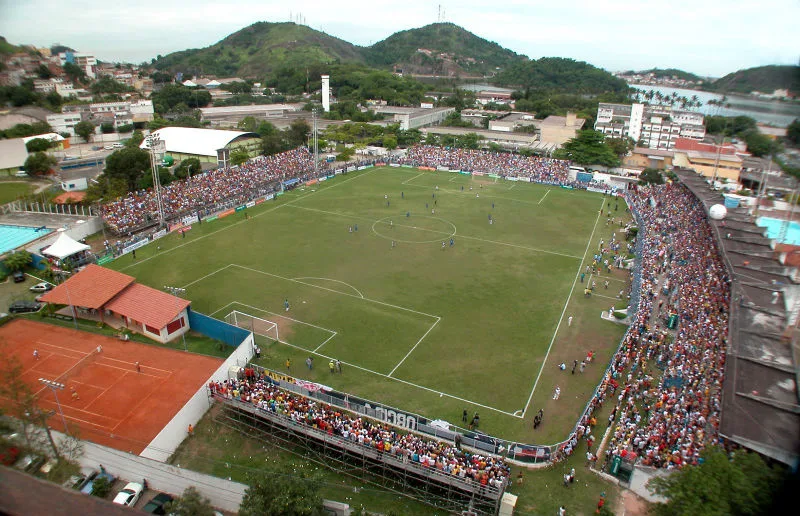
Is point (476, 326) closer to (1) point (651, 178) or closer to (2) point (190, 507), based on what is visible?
(2) point (190, 507)

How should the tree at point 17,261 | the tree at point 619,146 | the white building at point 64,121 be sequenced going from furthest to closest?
1. the white building at point 64,121
2. the tree at point 619,146
3. the tree at point 17,261

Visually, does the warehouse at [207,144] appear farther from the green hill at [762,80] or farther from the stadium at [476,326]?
the green hill at [762,80]

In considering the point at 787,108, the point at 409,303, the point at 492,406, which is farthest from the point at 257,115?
the point at 787,108

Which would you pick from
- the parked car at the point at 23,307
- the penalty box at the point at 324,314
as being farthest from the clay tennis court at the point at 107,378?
the penalty box at the point at 324,314

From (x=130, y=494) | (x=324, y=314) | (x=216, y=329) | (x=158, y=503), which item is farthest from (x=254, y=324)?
(x=158, y=503)

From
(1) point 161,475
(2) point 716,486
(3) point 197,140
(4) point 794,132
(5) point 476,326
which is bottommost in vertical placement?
(1) point 161,475

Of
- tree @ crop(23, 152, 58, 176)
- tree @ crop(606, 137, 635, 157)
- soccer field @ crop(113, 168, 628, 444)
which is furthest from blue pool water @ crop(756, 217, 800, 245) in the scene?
tree @ crop(23, 152, 58, 176)

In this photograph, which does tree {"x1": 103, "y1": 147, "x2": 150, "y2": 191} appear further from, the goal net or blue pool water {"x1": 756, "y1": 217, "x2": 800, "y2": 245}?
blue pool water {"x1": 756, "y1": 217, "x2": 800, "y2": 245}
